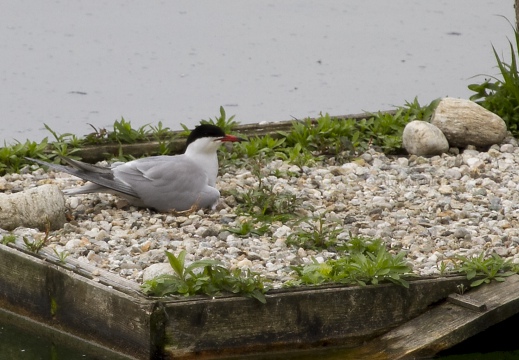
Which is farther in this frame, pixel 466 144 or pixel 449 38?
pixel 449 38

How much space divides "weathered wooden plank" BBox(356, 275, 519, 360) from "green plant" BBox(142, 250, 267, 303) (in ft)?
1.68

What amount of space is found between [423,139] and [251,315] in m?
2.35

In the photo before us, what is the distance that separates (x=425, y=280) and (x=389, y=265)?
0.51 feet

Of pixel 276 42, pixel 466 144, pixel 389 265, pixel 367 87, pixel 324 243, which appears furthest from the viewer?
pixel 276 42

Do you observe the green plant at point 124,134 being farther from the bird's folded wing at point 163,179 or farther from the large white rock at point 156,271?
the large white rock at point 156,271

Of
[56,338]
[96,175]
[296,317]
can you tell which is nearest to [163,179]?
[96,175]

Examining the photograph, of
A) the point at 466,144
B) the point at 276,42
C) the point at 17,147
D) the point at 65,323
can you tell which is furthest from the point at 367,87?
the point at 65,323

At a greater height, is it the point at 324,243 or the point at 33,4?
the point at 33,4

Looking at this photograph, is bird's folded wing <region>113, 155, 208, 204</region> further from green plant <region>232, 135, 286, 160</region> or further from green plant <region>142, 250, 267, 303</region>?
green plant <region>142, 250, 267, 303</region>

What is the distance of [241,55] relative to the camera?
9.27 m

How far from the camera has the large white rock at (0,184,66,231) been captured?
549 centimetres

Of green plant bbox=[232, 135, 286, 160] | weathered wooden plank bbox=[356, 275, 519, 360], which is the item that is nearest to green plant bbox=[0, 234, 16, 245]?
weathered wooden plank bbox=[356, 275, 519, 360]

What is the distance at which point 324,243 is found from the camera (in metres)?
5.37

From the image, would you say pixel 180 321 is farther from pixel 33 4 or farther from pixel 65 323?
pixel 33 4
